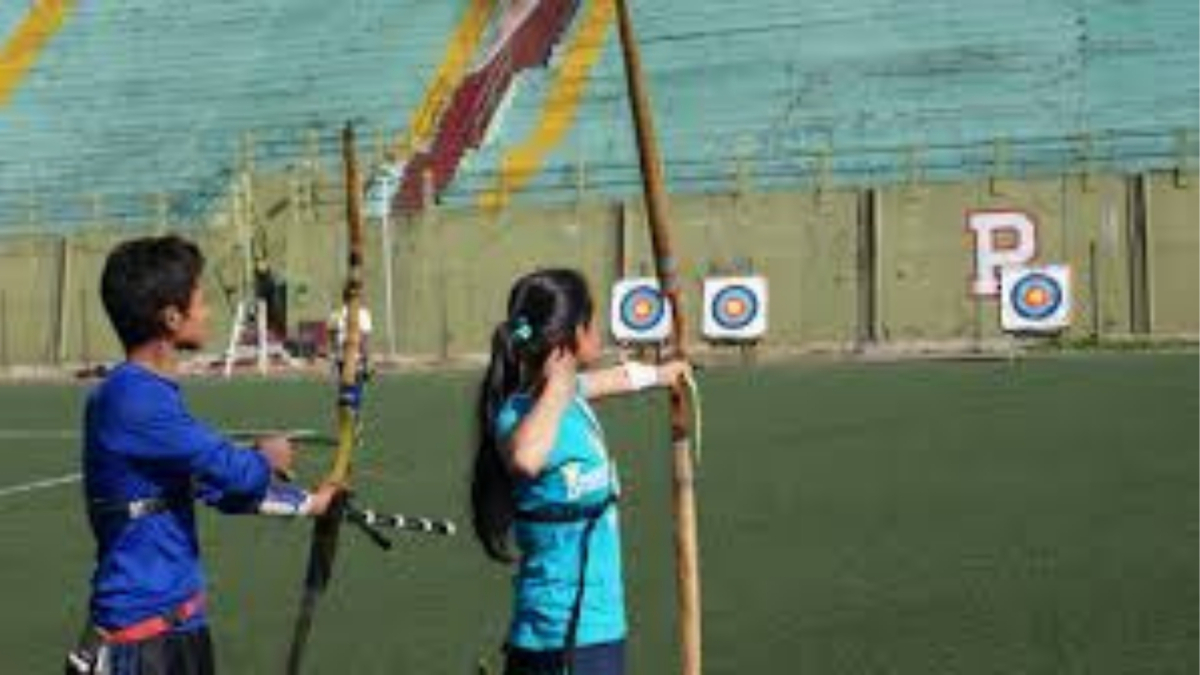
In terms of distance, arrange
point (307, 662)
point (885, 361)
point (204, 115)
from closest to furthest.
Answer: point (307, 662) < point (885, 361) < point (204, 115)

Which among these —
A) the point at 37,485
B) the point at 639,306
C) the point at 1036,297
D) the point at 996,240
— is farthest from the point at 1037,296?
the point at 37,485

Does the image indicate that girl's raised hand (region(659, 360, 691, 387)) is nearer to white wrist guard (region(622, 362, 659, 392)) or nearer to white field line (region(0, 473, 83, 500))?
white wrist guard (region(622, 362, 659, 392))

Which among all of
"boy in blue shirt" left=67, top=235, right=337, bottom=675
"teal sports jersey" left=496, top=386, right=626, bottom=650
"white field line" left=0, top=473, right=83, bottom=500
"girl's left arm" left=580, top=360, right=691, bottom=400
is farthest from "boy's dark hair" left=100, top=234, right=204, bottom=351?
"white field line" left=0, top=473, right=83, bottom=500

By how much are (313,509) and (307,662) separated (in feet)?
10.1

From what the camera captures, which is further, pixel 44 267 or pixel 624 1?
pixel 44 267

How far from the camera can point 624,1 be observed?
418cm

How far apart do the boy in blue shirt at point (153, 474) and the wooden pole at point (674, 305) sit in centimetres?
79

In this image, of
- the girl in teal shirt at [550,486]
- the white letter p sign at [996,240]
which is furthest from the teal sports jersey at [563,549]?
the white letter p sign at [996,240]

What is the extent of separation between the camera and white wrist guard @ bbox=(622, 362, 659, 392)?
4404mm

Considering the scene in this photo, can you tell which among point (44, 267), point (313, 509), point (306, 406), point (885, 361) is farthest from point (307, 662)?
point (44, 267)

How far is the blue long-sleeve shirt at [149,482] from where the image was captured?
3.81 metres

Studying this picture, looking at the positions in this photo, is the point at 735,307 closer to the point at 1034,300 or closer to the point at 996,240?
the point at 996,240

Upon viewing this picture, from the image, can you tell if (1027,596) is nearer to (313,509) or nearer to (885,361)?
(313,509)

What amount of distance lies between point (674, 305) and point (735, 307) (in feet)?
68.8
